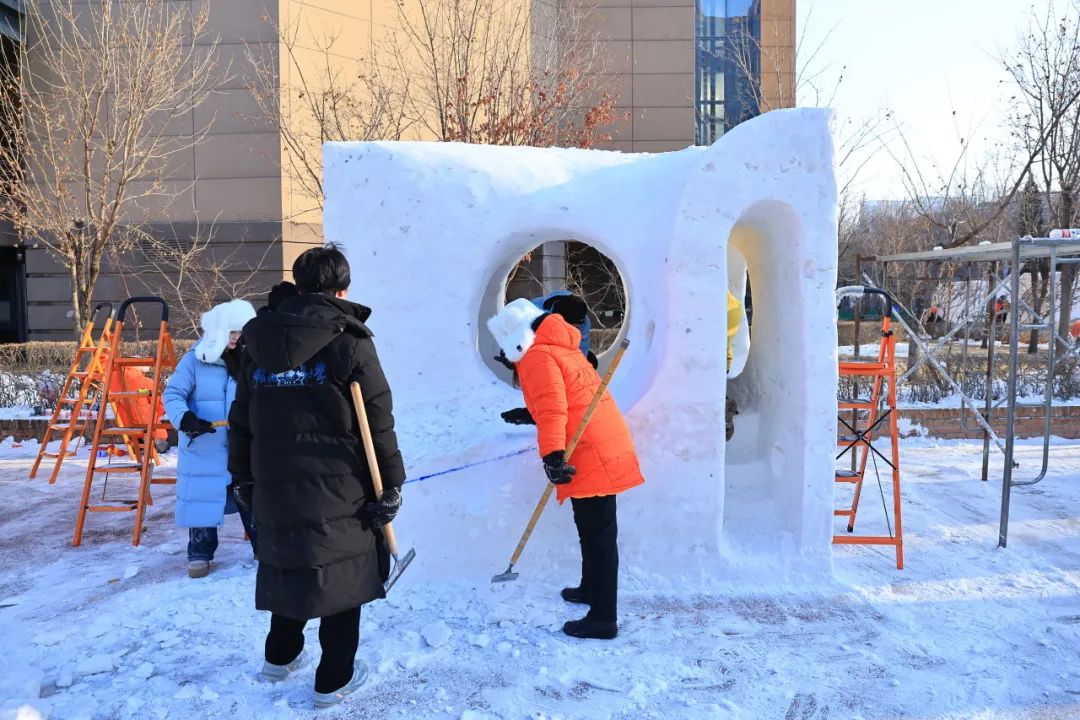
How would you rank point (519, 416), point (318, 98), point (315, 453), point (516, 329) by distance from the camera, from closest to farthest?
point (315, 453)
point (516, 329)
point (519, 416)
point (318, 98)

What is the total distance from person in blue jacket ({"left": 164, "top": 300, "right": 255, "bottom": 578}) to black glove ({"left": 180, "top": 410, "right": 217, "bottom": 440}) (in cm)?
3

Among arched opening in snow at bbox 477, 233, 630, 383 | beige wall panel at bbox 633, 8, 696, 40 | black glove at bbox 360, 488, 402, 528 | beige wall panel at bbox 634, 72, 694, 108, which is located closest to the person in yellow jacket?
black glove at bbox 360, 488, 402, 528

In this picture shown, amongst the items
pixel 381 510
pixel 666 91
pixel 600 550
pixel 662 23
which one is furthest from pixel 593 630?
pixel 662 23

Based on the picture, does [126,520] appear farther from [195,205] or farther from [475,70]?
[195,205]

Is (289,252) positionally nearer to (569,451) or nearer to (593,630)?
(569,451)

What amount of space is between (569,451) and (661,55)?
1376cm

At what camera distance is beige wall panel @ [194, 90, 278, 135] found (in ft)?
40.2

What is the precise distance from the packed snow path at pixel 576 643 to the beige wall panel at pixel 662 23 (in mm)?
12796

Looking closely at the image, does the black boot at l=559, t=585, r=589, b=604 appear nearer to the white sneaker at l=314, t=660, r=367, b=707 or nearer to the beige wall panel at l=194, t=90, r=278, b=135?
the white sneaker at l=314, t=660, r=367, b=707

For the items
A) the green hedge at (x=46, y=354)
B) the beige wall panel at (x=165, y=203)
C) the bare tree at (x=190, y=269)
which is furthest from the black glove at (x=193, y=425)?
the beige wall panel at (x=165, y=203)

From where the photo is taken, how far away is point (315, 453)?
288cm

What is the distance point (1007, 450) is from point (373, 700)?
13.8 feet

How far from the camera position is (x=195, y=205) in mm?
12695

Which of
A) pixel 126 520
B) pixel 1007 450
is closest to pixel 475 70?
pixel 126 520
